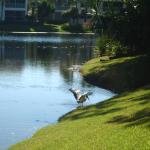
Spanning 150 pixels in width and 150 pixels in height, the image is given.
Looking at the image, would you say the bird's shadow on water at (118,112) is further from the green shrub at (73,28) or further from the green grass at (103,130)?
the green shrub at (73,28)

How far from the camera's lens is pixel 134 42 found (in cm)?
4538

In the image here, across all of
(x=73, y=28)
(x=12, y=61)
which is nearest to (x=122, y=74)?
(x=12, y=61)

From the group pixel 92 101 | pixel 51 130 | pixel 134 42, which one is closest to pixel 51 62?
pixel 134 42

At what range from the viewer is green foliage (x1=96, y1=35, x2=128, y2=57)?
4888 centimetres

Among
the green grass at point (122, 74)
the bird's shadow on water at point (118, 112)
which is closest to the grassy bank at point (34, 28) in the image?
the green grass at point (122, 74)

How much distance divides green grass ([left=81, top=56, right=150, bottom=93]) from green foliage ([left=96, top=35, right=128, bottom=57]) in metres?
3.79

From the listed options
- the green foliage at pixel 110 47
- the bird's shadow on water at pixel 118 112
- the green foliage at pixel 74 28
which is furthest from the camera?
the green foliage at pixel 74 28

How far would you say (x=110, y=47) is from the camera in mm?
51875

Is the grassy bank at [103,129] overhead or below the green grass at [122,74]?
overhead

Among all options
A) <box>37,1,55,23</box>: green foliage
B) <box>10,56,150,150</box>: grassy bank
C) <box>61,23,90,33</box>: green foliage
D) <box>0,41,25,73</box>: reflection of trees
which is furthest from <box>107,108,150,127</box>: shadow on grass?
<box>37,1,55,23</box>: green foliage

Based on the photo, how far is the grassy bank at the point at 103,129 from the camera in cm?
1589

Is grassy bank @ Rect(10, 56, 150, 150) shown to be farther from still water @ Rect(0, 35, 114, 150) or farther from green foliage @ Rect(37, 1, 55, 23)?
green foliage @ Rect(37, 1, 55, 23)

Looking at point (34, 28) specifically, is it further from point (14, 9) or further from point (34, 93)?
point (34, 93)

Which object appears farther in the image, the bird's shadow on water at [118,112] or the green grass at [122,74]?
the green grass at [122,74]
